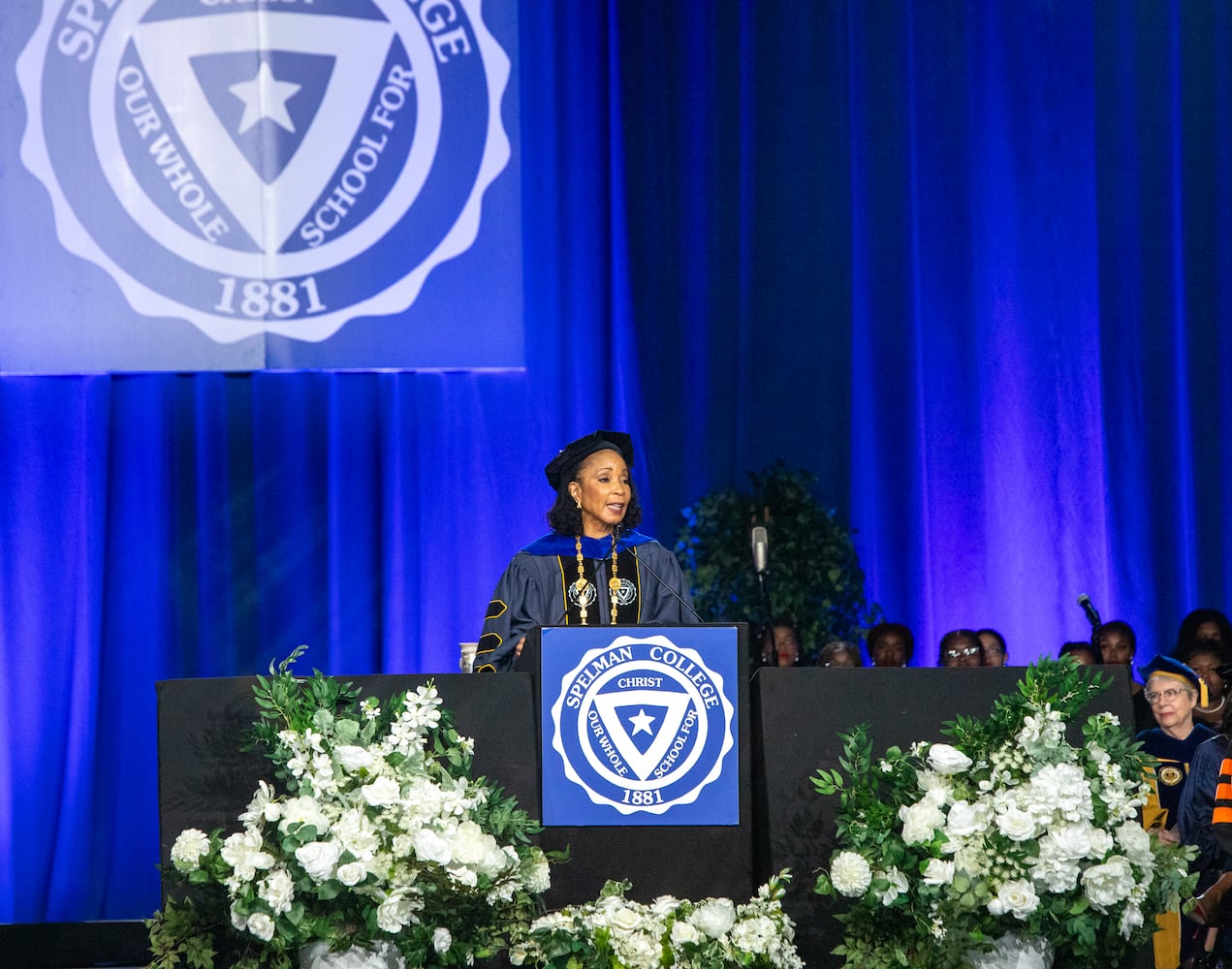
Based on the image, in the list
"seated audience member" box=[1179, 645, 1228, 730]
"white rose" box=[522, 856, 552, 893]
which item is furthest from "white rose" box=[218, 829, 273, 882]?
"seated audience member" box=[1179, 645, 1228, 730]

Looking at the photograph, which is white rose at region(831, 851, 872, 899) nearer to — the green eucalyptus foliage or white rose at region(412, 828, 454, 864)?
white rose at region(412, 828, 454, 864)

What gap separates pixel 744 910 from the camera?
2910 millimetres

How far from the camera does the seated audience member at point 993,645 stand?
677 centimetres

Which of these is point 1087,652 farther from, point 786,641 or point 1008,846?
point 1008,846

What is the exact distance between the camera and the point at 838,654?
6734 millimetres

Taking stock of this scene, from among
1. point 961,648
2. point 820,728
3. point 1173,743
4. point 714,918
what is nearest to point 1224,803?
point 1173,743

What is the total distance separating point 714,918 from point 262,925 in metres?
0.87

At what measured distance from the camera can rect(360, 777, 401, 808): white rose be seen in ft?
8.80

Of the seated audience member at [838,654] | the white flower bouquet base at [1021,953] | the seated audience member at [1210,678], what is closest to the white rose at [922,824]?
the white flower bouquet base at [1021,953]

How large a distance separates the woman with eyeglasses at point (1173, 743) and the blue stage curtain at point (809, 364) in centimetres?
257

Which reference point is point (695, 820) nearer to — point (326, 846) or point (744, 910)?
point (744, 910)

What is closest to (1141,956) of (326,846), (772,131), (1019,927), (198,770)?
(1019,927)

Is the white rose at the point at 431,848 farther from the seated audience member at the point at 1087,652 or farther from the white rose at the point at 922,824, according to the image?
the seated audience member at the point at 1087,652

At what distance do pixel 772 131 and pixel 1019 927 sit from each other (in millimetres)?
5605
